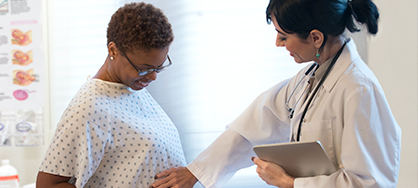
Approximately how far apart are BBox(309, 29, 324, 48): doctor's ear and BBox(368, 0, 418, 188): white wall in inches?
29.4

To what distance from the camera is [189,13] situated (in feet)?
5.65

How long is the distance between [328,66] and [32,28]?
1455 mm

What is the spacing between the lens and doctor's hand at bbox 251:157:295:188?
3.60ft

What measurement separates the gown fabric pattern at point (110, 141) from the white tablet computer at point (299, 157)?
39 centimetres

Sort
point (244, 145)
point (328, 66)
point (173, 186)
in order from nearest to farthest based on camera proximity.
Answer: point (328, 66)
point (173, 186)
point (244, 145)

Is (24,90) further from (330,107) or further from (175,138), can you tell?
(330,107)

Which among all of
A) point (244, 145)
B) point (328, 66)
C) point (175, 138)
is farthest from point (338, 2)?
point (175, 138)

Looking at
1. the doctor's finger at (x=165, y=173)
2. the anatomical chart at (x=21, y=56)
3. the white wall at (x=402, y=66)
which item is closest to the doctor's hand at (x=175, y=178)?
the doctor's finger at (x=165, y=173)

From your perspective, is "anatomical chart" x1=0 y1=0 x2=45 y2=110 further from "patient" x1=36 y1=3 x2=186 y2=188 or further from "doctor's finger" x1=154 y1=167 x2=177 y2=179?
"doctor's finger" x1=154 y1=167 x2=177 y2=179

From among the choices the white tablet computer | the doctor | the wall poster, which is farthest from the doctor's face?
the wall poster

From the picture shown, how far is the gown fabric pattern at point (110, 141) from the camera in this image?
1.07 metres

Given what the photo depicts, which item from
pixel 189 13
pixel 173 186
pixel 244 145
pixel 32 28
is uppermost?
pixel 189 13

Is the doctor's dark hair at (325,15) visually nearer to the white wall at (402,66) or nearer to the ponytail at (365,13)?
the ponytail at (365,13)

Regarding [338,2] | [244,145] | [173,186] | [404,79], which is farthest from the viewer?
[404,79]
